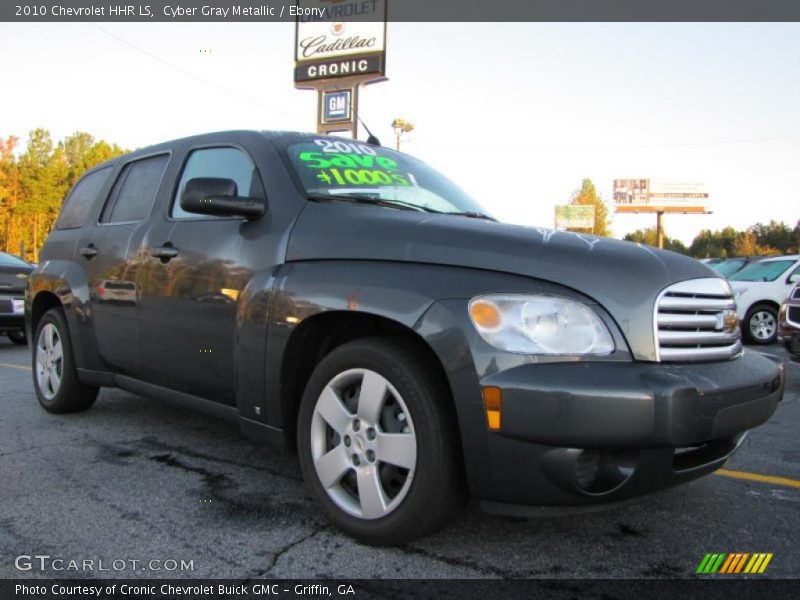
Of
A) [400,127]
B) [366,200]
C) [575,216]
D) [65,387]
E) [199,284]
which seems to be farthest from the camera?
[575,216]

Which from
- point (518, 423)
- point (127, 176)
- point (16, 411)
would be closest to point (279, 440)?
point (518, 423)

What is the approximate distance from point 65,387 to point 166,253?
1.65m

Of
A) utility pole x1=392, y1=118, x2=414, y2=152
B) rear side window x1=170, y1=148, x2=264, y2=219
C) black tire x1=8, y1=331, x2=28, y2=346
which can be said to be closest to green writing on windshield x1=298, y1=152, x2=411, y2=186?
rear side window x1=170, y1=148, x2=264, y2=219

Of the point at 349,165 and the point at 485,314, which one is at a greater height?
the point at 349,165

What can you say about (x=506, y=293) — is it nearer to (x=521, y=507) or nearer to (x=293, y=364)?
(x=521, y=507)

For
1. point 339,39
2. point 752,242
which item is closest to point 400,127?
point 339,39

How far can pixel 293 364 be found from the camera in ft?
9.38

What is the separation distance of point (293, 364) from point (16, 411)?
10.2ft

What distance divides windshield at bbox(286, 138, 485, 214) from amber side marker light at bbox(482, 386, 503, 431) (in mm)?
1237

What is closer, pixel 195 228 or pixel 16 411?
pixel 195 228

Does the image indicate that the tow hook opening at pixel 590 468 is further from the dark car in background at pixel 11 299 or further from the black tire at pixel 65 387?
the dark car in background at pixel 11 299

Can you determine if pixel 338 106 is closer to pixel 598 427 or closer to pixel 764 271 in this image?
pixel 764 271

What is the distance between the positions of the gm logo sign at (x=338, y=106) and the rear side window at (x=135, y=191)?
1649cm

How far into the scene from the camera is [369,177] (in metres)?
3.31
